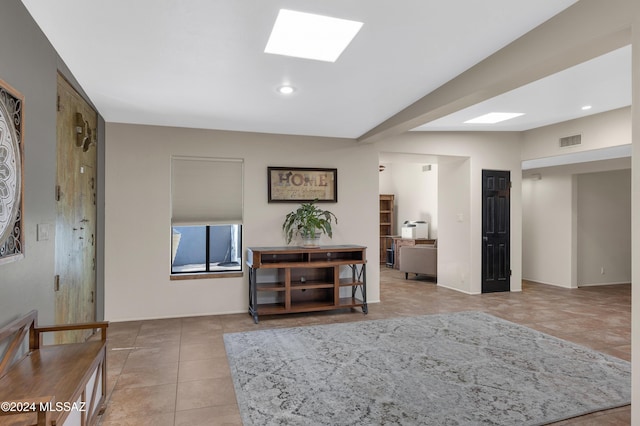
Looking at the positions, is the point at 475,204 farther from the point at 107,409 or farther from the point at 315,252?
the point at 107,409

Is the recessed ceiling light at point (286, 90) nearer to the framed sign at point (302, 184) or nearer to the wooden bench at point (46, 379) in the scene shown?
the framed sign at point (302, 184)

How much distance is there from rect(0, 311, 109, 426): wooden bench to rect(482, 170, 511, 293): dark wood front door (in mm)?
5828

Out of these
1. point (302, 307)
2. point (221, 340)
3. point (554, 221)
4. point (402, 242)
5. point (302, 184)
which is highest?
point (302, 184)

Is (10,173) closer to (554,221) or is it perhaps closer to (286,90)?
(286,90)

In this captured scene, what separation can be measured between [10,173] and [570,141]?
658 cm

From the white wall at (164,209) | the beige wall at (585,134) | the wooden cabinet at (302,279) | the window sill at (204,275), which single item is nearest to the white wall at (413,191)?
the beige wall at (585,134)

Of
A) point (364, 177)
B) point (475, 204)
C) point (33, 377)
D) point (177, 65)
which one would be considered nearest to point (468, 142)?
point (475, 204)

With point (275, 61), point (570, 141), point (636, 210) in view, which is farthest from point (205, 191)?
point (570, 141)

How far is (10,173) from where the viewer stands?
1901 millimetres

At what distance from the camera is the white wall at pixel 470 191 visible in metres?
6.19

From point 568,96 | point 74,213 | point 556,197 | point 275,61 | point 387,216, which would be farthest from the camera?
point 387,216

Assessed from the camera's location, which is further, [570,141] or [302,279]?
[570,141]

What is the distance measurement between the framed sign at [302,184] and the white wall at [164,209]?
0.29 feet

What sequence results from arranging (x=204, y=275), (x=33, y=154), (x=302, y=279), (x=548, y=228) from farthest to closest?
(x=548, y=228)
(x=302, y=279)
(x=204, y=275)
(x=33, y=154)
